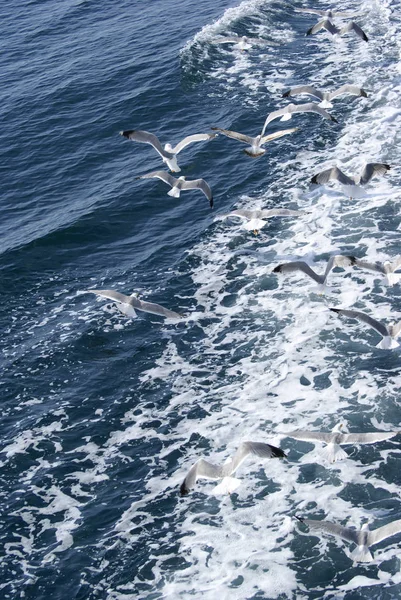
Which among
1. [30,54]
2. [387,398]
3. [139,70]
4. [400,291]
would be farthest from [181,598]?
[30,54]

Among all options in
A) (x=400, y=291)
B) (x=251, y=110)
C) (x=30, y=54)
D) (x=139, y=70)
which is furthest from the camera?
(x=30, y=54)

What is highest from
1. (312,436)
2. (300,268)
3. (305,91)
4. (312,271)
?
(305,91)

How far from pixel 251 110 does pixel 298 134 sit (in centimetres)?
335

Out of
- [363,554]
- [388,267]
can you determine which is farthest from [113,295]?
[363,554]

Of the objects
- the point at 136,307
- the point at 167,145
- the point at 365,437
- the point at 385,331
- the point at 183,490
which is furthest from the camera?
the point at 167,145

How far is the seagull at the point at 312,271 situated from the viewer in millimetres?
24031

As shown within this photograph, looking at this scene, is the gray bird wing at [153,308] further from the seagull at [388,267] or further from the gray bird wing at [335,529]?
the gray bird wing at [335,529]

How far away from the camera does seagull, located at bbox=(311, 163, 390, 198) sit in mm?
27438

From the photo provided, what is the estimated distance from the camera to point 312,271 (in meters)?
24.2

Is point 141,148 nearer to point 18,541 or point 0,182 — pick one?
point 0,182

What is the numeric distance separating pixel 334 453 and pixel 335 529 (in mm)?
2364

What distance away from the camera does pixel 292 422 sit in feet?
65.6

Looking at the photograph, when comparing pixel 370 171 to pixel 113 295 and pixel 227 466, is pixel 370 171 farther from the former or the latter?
pixel 227 466

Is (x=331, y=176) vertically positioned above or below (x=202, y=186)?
below
